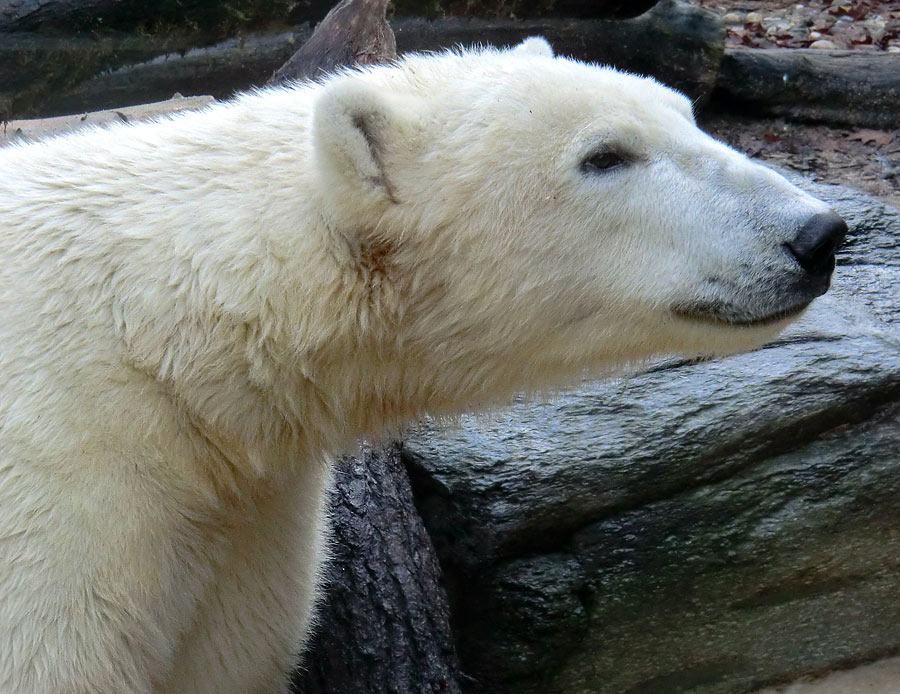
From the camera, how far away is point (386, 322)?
2.44 m

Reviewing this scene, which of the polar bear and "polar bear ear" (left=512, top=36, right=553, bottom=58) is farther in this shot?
"polar bear ear" (left=512, top=36, right=553, bottom=58)

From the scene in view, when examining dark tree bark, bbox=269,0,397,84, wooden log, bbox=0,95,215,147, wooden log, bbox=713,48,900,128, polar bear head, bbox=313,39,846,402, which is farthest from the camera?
wooden log, bbox=713,48,900,128

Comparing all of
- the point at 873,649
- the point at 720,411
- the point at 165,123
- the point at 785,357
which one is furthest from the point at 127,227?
the point at 873,649

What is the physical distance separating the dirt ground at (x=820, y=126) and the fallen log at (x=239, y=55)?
2.25 feet

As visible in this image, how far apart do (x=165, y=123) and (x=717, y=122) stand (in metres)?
7.36

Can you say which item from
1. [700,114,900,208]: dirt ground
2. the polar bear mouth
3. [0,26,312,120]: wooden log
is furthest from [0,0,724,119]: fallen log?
the polar bear mouth

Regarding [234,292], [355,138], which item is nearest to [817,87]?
[355,138]

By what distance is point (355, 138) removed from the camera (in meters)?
2.27

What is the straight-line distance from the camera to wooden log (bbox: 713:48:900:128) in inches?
352

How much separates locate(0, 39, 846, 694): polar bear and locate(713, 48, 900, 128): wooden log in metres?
7.06

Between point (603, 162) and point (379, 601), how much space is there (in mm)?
1792

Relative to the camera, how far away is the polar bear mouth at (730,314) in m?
2.43

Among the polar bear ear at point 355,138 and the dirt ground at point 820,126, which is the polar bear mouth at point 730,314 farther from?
the dirt ground at point 820,126

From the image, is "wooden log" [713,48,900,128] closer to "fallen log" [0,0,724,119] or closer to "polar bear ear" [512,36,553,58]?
"fallen log" [0,0,724,119]
